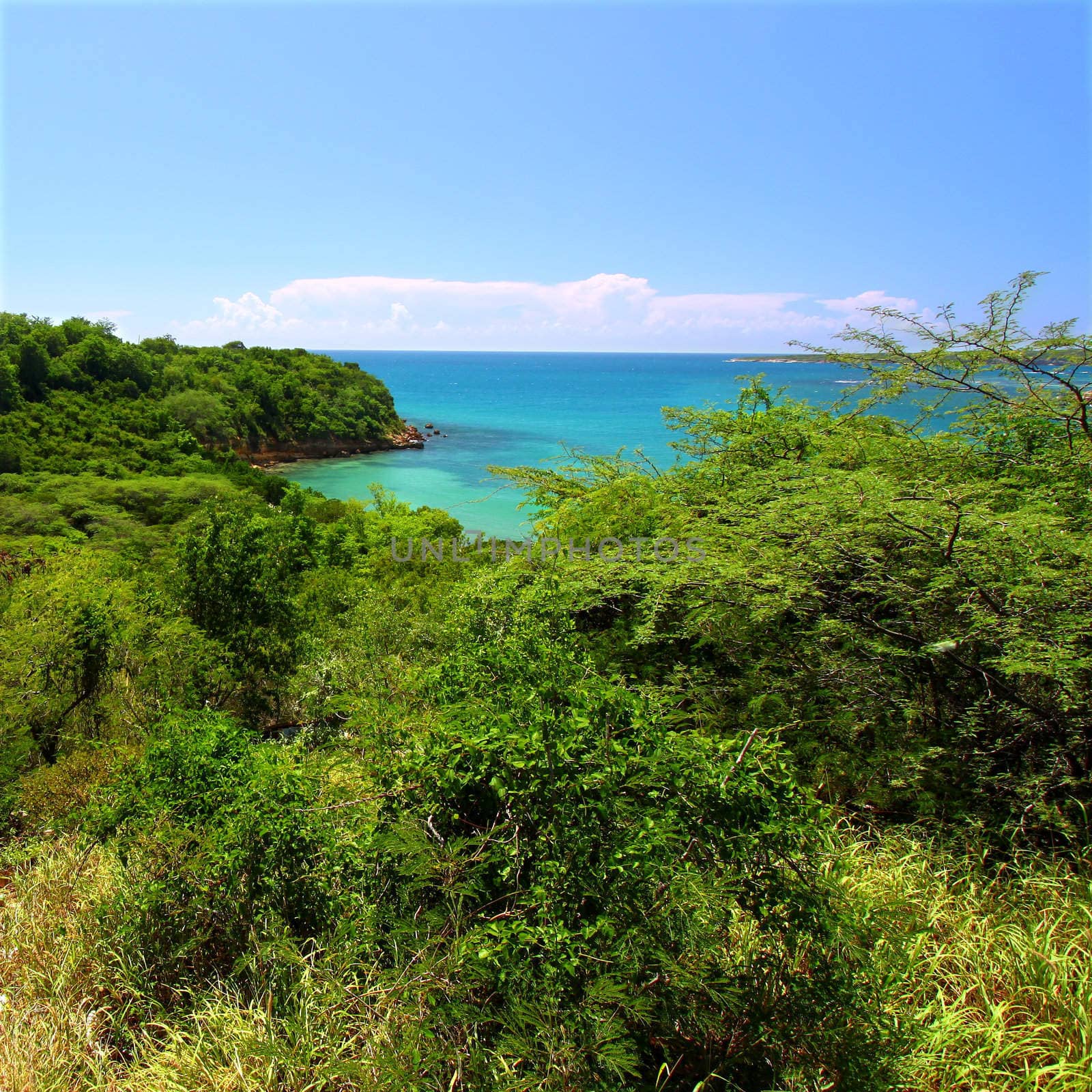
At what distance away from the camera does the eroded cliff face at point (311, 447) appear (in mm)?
58281

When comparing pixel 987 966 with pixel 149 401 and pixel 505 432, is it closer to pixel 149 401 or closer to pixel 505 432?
pixel 149 401

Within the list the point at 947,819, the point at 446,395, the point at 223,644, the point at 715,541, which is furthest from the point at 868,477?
the point at 446,395

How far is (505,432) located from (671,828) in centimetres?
7054

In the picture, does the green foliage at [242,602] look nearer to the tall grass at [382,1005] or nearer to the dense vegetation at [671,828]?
the dense vegetation at [671,828]

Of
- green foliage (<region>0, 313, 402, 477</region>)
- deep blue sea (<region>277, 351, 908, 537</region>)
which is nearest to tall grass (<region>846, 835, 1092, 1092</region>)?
deep blue sea (<region>277, 351, 908, 537</region>)

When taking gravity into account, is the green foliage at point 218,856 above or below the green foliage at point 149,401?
below

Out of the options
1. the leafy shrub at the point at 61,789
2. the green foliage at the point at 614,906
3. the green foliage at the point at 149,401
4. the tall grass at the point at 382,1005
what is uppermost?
the green foliage at the point at 149,401

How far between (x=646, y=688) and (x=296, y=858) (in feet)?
5.56

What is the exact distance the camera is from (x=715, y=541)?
5453mm

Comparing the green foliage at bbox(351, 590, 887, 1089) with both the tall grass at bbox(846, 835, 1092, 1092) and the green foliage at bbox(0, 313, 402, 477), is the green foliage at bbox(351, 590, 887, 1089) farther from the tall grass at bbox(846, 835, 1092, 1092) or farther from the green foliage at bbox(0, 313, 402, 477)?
the green foliage at bbox(0, 313, 402, 477)

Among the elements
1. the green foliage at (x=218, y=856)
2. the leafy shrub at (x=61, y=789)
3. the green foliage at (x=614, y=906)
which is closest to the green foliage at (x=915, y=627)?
the green foliage at (x=614, y=906)

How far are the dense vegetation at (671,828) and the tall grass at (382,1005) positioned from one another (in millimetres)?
18

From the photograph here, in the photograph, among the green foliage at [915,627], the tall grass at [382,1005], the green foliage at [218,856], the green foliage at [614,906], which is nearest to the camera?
the green foliage at [614,906]

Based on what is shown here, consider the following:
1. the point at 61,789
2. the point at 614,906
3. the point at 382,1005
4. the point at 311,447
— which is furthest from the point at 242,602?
the point at 311,447
